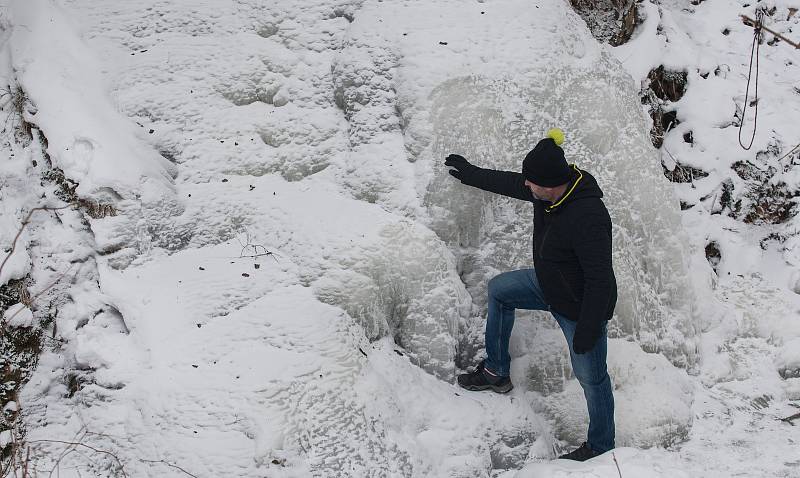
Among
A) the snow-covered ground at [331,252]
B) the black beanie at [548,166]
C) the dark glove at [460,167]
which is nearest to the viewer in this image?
the black beanie at [548,166]

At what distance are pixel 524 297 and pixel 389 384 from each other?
87cm

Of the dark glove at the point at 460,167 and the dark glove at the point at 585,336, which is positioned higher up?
the dark glove at the point at 460,167

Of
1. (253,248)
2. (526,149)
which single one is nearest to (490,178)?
(526,149)

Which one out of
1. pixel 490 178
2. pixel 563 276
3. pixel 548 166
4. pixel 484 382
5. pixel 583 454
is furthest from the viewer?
pixel 484 382

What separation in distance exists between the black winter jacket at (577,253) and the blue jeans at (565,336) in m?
0.13

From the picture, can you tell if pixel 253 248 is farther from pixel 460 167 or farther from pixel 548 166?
pixel 548 166

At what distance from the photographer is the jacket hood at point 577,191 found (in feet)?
10.7

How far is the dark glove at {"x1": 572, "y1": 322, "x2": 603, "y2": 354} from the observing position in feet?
10.7

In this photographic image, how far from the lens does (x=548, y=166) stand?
3.18m

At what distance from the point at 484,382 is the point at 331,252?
1159mm

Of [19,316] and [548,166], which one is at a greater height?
[548,166]

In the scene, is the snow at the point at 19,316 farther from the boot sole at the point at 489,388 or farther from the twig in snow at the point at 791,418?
the twig in snow at the point at 791,418

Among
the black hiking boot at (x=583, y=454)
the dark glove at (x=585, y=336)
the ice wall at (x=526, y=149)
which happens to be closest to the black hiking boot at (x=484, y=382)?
the ice wall at (x=526, y=149)

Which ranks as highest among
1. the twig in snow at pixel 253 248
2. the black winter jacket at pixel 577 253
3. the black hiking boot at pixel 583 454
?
the black winter jacket at pixel 577 253
